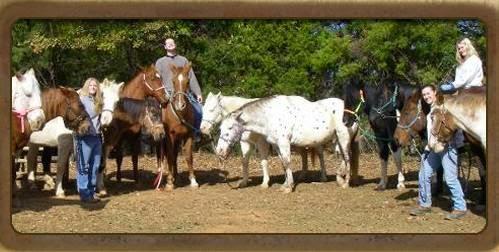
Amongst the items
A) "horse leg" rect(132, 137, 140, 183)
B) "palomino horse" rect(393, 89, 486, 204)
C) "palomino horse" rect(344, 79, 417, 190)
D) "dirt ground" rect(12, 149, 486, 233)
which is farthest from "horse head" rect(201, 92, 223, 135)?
"palomino horse" rect(393, 89, 486, 204)

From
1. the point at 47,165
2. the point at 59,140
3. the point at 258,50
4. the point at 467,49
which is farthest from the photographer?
the point at 47,165

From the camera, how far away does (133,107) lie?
7594mm

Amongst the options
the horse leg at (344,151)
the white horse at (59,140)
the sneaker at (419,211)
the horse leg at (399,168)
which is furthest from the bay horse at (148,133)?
the sneaker at (419,211)

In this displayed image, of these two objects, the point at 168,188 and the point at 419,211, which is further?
the point at 168,188

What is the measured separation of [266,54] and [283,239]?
181 cm

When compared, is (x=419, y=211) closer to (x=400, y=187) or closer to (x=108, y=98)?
(x=400, y=187)

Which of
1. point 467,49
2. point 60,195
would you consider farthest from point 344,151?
point 60,195

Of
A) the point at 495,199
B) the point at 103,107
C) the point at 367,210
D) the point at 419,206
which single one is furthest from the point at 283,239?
the point at 103,107

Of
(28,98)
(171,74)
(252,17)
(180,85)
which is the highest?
(252,17)

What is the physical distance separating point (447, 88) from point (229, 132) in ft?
7.69

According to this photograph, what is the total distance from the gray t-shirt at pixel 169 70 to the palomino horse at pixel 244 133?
18cm

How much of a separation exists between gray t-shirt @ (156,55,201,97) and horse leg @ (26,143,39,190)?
1686 millimetres

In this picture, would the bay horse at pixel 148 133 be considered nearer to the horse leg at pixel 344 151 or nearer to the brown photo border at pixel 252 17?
the brown photo border at pixel 252 17

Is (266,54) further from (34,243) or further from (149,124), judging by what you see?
(34,243)
